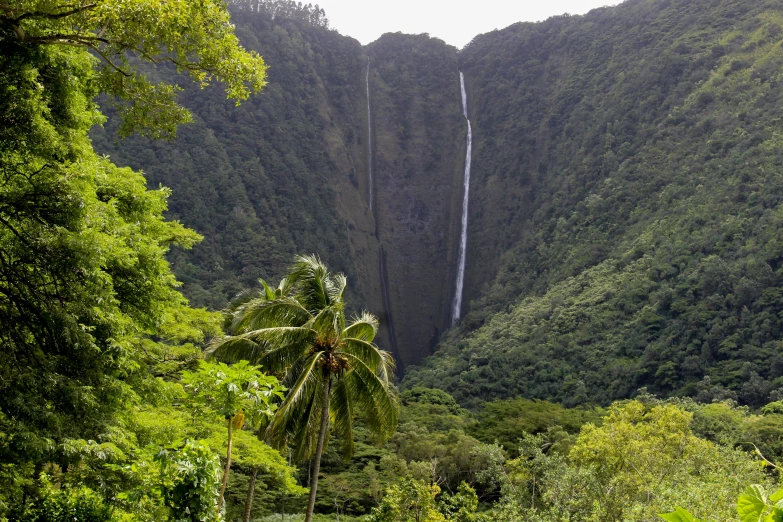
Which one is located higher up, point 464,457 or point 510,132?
point 510,132

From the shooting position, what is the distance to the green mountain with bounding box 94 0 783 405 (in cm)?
4475

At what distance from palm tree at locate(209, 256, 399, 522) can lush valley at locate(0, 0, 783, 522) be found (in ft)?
0.20

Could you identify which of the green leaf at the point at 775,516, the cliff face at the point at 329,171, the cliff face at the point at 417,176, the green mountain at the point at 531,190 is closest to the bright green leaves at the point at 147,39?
the green leaf at the point at 775,516

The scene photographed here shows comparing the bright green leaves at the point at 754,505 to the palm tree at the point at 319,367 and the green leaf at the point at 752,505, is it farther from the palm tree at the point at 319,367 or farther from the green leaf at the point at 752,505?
the palm tree at the point at 319,367

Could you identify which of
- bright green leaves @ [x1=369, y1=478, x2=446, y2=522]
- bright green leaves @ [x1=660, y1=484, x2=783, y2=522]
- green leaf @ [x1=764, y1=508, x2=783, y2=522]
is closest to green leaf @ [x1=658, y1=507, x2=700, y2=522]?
bright green leaves @ [x1=660, y1=484, x2=783, y2=522]

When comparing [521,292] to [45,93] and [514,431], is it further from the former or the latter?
[45,93]

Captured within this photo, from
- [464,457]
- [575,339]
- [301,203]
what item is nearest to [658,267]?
[575,339]

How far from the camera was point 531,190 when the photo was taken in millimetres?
84438

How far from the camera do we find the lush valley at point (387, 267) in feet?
24.4

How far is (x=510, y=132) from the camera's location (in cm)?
9375

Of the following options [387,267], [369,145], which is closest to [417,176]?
[369,145]

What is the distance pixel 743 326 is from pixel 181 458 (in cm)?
4317

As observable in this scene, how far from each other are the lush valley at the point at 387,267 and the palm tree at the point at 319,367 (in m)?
0.06

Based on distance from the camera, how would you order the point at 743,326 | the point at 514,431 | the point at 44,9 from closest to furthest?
the point at 44,9 < the point at 514,431 < the point at 743,326
